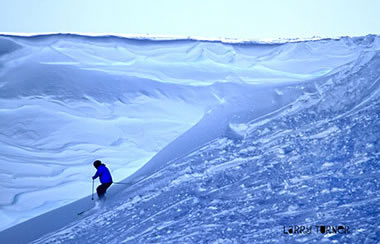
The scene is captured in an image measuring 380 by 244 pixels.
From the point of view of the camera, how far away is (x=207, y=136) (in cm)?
226

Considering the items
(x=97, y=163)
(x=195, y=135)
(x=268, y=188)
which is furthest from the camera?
(x=195, y=135)

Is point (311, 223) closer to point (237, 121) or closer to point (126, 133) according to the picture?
point (237, 121)

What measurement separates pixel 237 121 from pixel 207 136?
243 millimetres

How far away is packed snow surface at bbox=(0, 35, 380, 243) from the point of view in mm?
1691

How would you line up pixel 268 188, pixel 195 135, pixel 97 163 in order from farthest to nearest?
1. pixel 195 135
2. pixel 97 163
3. pixel 268 188

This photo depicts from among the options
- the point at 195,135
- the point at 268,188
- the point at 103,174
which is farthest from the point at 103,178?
the point at 268,188

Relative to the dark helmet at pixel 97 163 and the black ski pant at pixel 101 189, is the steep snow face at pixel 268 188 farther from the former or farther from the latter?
the dark helmet at pixel 97 163

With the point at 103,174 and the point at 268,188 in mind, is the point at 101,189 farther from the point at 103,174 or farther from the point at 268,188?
the point at 268,188

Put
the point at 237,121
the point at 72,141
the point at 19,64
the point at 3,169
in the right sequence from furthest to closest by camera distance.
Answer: the point at 19,64 → the point at 237,121 → the point at 72,141 → the point at 3,169

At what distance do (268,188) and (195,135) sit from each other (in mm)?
598

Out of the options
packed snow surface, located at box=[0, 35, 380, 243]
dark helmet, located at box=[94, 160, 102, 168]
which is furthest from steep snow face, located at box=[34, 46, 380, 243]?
dark helmet, located at box=[94, 160, 102, 168]

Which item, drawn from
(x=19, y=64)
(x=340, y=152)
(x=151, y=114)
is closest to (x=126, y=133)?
(x=151, y=114)

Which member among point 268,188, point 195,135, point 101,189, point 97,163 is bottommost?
point 268,188

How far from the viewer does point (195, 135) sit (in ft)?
7.48
